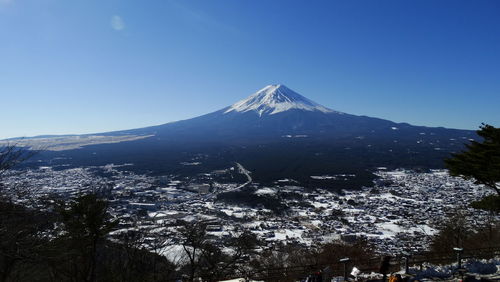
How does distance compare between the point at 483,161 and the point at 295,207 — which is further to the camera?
the point at 295,207

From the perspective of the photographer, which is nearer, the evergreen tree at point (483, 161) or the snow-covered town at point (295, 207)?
the evergreen tree at point (483, 161)

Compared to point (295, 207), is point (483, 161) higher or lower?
higher

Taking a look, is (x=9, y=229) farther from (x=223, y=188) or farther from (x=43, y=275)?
(x=223, y=188)

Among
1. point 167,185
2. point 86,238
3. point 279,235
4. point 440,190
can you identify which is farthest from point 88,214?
point 440,190

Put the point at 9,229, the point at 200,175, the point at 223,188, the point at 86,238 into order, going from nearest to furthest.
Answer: the point at 9,229 < the point at 86,238 < the point at 223,188 < the point at 200,175

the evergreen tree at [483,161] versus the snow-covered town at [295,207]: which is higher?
the evergreen tree at [483,161]

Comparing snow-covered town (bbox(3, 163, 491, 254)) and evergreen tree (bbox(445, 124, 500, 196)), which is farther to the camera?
snow-covered town (bbox(3, 163, 491, 254))

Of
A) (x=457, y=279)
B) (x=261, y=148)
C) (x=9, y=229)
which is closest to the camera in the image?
(x=9, y=229)

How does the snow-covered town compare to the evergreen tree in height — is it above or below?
below
